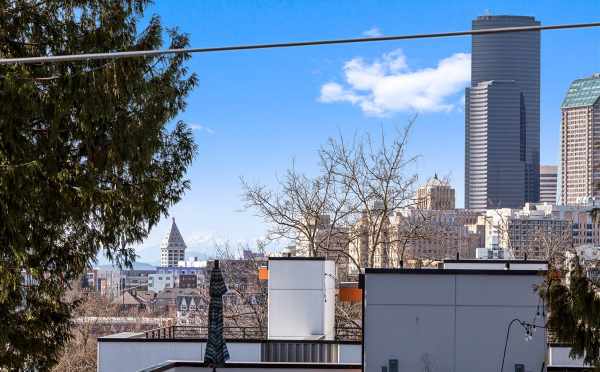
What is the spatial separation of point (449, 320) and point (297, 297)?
19.1 feet

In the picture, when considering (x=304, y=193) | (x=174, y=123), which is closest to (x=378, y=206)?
(x=304, y=193)

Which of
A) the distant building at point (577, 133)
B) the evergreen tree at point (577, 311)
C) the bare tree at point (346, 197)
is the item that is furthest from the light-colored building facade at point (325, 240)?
the distant building at point (577, 133)

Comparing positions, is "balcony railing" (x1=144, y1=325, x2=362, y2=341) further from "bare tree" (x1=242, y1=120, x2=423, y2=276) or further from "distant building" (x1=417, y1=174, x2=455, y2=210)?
"distant building" (x1=417, y1=174, x2=455, y2=210)

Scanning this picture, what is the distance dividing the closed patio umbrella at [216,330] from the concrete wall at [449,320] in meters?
2.14

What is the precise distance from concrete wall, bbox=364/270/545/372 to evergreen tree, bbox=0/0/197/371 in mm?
3546

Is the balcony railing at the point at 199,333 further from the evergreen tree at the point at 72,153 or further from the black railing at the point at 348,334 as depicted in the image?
the evergreen tree at the point at 72,153

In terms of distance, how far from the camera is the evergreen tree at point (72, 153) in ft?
37.1

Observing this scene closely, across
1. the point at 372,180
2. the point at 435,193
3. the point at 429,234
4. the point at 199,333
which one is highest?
the point at 372,180

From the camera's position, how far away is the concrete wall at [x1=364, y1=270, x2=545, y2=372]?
38.7 feet

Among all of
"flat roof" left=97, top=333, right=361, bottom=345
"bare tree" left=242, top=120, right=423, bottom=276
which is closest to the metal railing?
"flat roof" left=97, top=333, right=361, bottom=345

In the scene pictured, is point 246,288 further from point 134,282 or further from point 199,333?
point 134,282

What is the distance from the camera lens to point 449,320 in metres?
11.9

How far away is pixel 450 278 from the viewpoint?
1185 cm

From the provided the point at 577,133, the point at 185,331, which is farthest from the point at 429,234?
the point at 577,133
